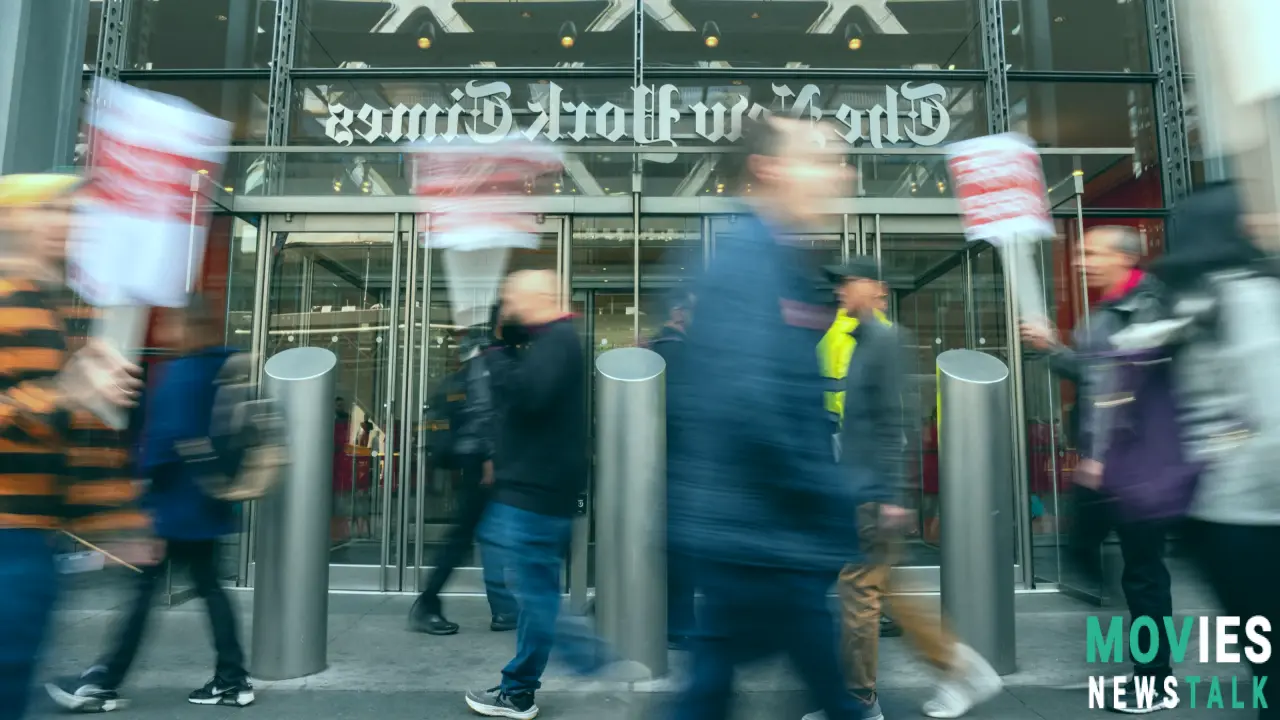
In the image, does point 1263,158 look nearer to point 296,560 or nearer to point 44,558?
point 44,558

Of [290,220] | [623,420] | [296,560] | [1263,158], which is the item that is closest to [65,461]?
[296,560]

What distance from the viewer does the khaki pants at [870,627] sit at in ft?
12.1

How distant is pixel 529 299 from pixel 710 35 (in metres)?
5.95

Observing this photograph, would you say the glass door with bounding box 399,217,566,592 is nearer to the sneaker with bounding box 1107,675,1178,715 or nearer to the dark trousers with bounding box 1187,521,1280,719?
the sneaker with bounding box 1107,675,1178,715

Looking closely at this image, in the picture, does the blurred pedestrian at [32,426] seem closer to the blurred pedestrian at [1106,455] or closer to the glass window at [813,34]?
the blurred pedestrian at [1106,455]

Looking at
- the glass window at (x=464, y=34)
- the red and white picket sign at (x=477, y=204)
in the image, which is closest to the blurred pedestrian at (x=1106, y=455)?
the red and white picket sign at (x=477, y=204)

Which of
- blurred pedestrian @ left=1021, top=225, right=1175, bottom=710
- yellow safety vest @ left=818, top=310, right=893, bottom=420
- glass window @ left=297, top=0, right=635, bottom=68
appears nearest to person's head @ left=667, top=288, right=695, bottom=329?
blurred pedestrian @ left=1021, top=225, right=1175, bottom=710

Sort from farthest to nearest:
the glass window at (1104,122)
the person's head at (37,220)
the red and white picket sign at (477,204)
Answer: the glass window at (1104,122), the red and white picket sign at (477,204), the person's head at (37,220)

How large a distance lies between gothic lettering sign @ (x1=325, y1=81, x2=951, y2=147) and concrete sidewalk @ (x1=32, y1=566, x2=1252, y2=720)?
4503 mm

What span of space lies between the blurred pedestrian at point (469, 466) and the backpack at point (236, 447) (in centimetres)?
106

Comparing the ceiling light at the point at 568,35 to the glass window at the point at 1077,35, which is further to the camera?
the ceiling light at the point at 568,35

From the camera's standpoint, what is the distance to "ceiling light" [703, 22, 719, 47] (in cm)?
891

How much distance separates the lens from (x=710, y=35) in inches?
352

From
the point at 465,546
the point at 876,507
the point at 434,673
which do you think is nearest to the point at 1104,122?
the point at 465,546
